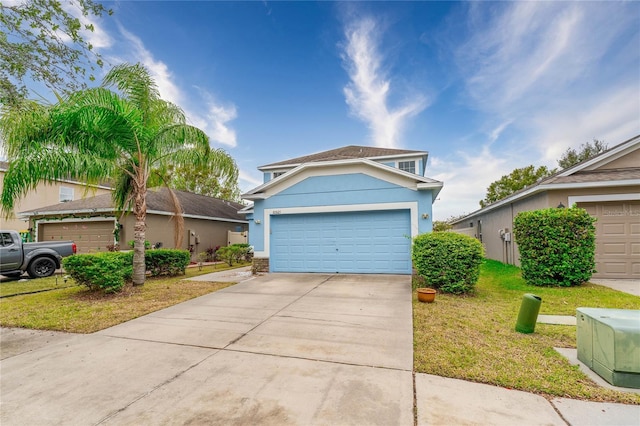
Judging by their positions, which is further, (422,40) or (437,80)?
(437,80)

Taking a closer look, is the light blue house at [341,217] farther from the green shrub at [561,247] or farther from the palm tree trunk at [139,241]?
the palm tree trunk at [139,241]

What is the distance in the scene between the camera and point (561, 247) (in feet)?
27.4

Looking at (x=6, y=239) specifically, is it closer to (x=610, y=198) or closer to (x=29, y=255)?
(x=29, y=255)

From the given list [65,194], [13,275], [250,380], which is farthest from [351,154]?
[65,194]

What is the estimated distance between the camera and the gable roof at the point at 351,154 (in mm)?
16328

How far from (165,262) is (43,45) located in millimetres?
7349

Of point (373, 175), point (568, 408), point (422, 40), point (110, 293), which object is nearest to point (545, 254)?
point (373, 175)

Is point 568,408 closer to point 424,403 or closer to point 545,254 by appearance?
point 424,403

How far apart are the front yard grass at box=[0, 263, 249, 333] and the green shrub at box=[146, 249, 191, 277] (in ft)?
4.32

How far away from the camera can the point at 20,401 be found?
9.96ft

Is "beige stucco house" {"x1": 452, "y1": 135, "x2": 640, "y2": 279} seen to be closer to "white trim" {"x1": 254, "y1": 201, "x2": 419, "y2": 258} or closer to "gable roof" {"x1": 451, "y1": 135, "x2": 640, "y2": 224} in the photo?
"gable roof" {"x1": 451, "y1": 135, "x2": 640, "y2": 224}

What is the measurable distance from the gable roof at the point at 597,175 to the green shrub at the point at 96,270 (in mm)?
13538

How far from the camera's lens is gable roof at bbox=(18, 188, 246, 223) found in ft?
50.9

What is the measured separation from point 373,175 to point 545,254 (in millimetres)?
5827
